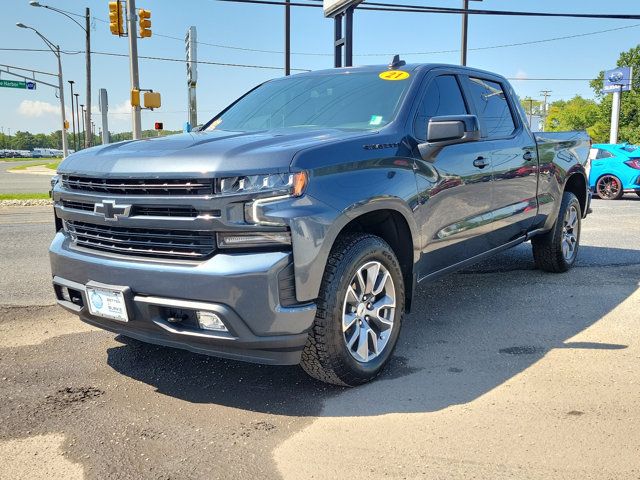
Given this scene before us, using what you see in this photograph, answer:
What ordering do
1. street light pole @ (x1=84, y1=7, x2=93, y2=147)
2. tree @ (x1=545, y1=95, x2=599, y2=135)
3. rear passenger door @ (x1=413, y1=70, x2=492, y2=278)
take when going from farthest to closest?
tree @ (x1=545, y1=95, x2=599, y2=135), street light pole @ (x1=84, y1=7, x2=93, y2=147), rear passenger door @ (x1=413, y1=70, x2=492, y2=278)

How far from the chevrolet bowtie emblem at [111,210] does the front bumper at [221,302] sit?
217 millimetres

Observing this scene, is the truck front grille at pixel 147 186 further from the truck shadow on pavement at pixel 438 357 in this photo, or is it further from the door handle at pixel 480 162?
the door handle at pixel 480 162

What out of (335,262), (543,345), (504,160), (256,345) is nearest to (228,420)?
(256,345)

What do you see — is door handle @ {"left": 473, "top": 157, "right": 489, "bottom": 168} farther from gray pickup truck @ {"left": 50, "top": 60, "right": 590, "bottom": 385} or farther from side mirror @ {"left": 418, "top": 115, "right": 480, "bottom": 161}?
side mirror @ {"left": 418, "top": 115, "right": 480, "bottom": 161}

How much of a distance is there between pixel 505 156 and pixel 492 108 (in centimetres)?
49

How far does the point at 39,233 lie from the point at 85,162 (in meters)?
6.35

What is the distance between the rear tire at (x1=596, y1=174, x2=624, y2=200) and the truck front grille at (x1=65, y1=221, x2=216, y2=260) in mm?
15033

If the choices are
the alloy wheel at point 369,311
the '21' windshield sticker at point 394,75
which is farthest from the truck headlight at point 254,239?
the '21' windshield sticker at point 394,75

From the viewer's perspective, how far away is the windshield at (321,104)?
3963 millimetres

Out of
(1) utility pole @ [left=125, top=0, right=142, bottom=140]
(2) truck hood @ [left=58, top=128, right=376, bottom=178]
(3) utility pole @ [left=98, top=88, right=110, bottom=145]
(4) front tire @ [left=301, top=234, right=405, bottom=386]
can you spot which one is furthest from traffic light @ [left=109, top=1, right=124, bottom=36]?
(4) front tire @ [left=301, top=234, right=405, bottom=386]

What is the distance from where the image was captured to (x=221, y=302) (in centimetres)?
281

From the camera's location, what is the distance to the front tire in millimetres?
3078

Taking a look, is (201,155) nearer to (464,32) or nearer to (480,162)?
(480,162)

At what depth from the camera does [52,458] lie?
2.65m
